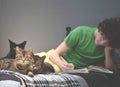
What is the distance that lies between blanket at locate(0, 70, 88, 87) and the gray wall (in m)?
1.30

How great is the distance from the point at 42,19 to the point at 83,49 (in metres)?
0.83

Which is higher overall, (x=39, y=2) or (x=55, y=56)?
(x=39, y=2)

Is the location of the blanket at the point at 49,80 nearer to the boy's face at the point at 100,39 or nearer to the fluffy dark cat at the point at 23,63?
the fluffy dark cat at the point at 23,63

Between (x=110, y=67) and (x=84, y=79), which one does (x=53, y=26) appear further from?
(x=84, y=79)

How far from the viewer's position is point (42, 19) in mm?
2682

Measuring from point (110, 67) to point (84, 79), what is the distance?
590 mm

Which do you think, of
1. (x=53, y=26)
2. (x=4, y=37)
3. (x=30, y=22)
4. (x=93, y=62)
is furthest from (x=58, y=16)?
(x=93, y=62)

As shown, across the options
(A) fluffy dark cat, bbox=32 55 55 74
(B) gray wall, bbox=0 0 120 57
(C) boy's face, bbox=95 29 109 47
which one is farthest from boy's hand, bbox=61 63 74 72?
(B) gray wall, bbox=0 0 120 57

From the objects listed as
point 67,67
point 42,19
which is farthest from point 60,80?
point 42,19

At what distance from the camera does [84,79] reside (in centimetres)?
138

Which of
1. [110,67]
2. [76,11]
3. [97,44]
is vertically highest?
[76,11]

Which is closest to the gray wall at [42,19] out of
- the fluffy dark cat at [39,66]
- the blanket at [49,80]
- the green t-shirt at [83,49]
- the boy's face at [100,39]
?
the green t-shirt at [83,49]

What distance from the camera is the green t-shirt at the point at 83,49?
1.96m

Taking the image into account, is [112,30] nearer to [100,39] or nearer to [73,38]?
[100,39]
